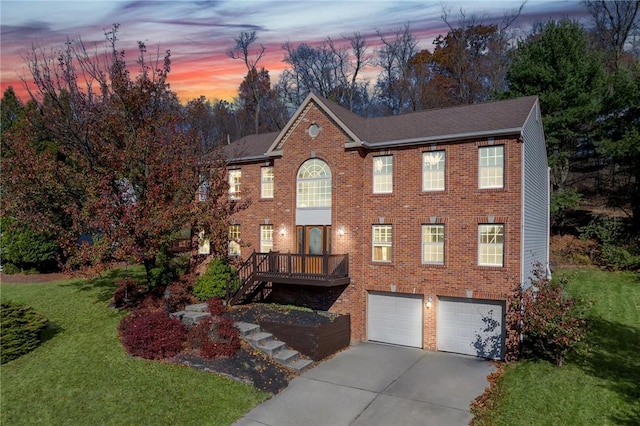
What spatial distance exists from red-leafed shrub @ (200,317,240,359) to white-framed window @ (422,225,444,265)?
23.8 feet

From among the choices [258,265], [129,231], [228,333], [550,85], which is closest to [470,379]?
[228,333]

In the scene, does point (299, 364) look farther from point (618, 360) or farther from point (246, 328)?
point (618, 360)

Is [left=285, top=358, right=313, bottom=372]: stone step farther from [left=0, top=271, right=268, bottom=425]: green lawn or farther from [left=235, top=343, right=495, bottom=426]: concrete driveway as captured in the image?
[left=0, top=271, right=268, bottom=425]: green lawn

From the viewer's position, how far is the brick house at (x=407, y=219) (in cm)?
1442

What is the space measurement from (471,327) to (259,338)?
7.35 metres

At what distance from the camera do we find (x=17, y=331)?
12211mm

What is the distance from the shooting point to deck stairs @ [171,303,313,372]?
44.0 feet

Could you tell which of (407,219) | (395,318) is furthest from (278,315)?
(407,219)

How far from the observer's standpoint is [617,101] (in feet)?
78.1

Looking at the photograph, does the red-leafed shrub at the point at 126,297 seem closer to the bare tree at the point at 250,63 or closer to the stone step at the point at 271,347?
the stone step at the point at 271,347

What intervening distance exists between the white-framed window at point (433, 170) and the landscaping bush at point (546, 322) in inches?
176

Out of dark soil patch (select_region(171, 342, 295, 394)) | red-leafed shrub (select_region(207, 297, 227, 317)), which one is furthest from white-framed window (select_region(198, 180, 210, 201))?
dark soil patch (select_region(171, 342, 295, 394))

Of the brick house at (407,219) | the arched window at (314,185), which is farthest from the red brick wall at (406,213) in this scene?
the arched window at (314,185)

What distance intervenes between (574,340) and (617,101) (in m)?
18.2
